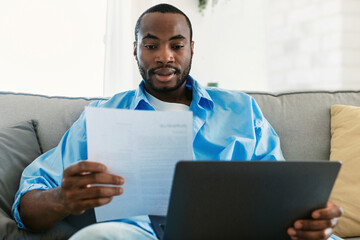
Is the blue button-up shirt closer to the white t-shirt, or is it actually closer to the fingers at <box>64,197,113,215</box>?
the white t-shirt

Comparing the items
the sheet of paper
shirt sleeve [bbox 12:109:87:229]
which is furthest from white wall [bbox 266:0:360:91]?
the sheet of paper

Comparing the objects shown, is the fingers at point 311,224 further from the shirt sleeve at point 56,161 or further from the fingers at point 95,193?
the shirt sleeve at point 56,161

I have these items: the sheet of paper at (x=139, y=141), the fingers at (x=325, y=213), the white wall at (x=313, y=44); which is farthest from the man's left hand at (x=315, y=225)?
the white wall at (x=313, y=44)

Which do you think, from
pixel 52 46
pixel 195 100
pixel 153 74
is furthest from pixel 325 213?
pixel 52 46

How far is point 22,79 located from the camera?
247 cm

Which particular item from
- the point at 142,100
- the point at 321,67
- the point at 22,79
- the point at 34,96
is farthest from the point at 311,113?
the point at 22,79

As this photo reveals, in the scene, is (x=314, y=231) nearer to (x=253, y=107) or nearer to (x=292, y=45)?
(x=253, y=107)

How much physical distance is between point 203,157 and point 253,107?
30 cm

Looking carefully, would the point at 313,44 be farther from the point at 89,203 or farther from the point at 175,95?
the point at 89,203

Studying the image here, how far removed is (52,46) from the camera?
2537 millimetres

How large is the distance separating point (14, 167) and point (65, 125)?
258 millimetres

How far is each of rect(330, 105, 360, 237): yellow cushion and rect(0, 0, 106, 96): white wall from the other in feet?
5.41

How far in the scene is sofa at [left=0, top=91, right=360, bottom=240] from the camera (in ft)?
3.85

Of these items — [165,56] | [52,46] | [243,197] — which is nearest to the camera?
[243,197]
